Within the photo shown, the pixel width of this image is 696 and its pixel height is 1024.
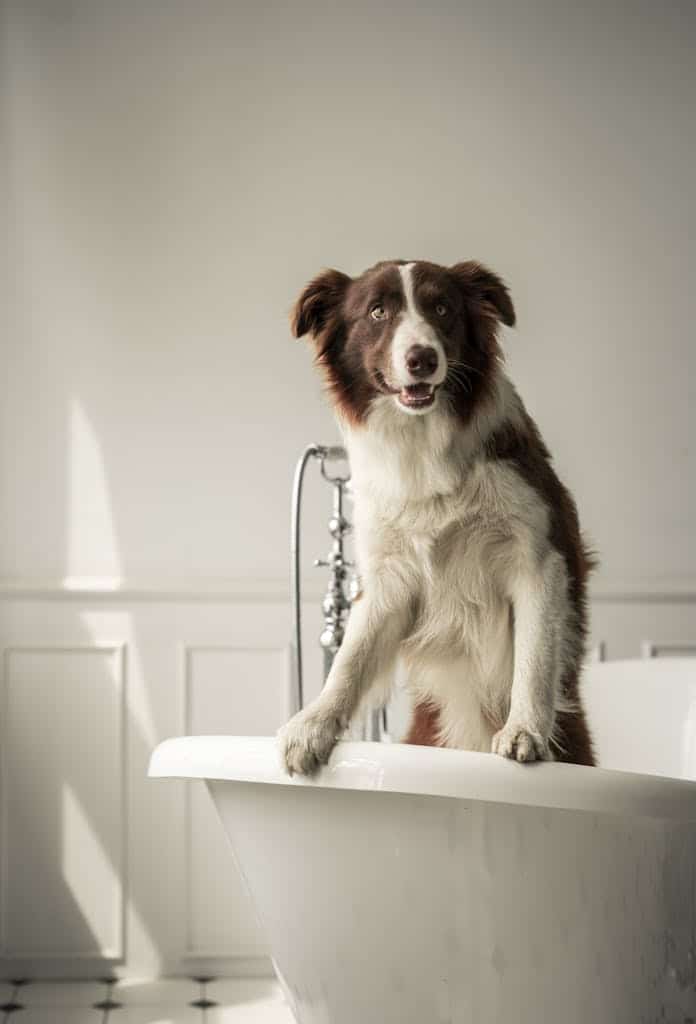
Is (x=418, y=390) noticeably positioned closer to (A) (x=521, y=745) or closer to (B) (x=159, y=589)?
(A) (x=521, y=745)

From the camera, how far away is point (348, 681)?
172 centimetres

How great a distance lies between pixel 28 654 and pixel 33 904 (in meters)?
A: 0.64

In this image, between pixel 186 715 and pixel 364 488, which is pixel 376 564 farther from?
pixel 186 715

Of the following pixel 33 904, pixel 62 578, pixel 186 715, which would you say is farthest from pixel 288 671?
pixel 33 904

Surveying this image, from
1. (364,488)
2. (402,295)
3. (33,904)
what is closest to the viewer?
(402,295)

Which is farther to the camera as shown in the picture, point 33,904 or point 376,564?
point 33,904

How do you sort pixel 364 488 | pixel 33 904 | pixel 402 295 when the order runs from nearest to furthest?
1. pixel 402 295
2. pixel 364 488
3. pixel 33 904

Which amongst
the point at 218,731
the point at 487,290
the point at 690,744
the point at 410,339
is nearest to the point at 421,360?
the point at 410,339

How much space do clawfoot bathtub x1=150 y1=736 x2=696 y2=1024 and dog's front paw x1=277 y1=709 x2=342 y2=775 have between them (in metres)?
0.02

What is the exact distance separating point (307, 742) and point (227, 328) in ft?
5.74

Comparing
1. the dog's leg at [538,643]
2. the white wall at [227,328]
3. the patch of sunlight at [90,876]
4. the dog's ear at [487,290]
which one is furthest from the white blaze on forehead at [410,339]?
the patch of sunlight at [90,876]

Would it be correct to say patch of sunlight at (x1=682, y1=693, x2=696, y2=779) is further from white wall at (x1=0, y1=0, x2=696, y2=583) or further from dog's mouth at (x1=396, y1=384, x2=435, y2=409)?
dog's mouth at (x1=396, y1=384, x2=435, y2=409)

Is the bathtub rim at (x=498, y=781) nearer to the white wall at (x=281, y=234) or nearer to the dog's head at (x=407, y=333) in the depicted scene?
the dog's head at (x=407, y=333)

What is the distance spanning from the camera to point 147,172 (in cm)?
314
